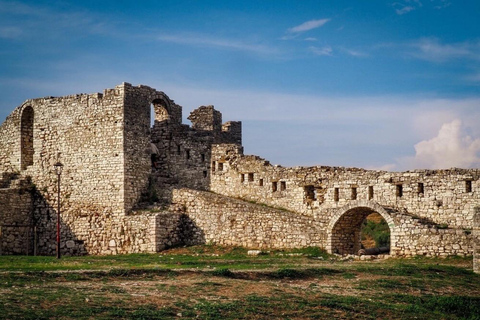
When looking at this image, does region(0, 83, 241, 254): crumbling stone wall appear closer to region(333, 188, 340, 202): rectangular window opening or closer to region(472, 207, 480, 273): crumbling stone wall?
region(333, 188, 340, 202): rectangular window opening

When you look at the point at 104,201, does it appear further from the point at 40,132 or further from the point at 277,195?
the point at 277,195

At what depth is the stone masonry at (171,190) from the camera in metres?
32.9

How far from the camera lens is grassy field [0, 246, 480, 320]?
17703 millimetres

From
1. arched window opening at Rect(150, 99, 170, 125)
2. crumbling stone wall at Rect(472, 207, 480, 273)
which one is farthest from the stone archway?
crumbling stone wall at Rect(472, 207, 480, 273)

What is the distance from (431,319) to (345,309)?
2.33 metres

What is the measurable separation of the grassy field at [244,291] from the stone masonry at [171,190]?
508 centimetres

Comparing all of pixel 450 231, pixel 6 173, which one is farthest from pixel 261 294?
pixel 6 173

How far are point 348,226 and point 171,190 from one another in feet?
30.5

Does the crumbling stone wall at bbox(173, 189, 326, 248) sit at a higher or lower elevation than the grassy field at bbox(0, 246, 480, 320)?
higher

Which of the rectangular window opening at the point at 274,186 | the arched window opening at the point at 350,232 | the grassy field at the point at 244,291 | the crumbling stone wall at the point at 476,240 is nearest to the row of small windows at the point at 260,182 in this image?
the rectangular window opening at the point at 274,186

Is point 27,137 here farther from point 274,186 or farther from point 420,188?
point 420,188

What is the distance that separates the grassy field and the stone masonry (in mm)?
5085

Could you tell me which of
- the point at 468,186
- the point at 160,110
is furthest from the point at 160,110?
the point at 468,186

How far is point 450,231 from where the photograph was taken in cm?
3036
